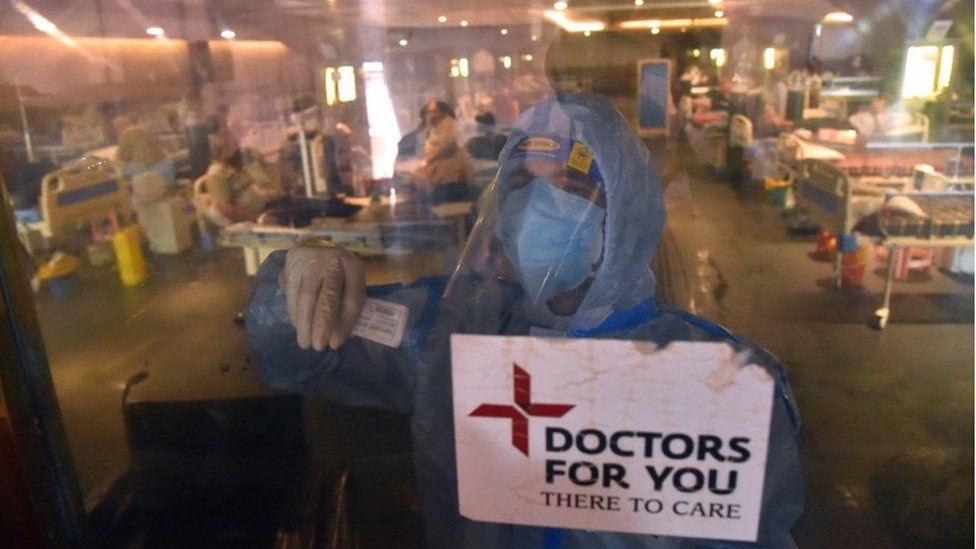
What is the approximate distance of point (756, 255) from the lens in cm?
330

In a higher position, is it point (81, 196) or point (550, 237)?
point (550, 237)

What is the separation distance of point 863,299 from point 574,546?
2731mm

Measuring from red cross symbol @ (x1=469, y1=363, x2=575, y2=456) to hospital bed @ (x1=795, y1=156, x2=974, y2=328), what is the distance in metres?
2.20

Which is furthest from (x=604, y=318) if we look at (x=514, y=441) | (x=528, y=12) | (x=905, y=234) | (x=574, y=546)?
(x=905, y=234)

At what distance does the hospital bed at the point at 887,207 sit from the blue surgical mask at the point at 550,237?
206 centimetres

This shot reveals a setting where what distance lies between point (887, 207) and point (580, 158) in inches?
101

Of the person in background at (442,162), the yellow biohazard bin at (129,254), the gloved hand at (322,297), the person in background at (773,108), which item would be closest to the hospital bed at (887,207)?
the person in background at (773,108)

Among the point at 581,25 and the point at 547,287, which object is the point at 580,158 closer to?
the point at 547,287

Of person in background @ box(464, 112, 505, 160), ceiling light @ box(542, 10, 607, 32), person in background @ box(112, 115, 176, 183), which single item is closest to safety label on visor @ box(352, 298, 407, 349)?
ceiling light @ box(542, 10, 607, 32)

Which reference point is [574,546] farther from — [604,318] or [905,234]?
[905,234]

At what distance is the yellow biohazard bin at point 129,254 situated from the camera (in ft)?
9.48

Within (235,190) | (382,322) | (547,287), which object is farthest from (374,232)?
(547,287)

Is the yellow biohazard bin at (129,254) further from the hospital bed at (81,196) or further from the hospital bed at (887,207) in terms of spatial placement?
the hospital bed at (887,207)

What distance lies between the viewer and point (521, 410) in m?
0.66
